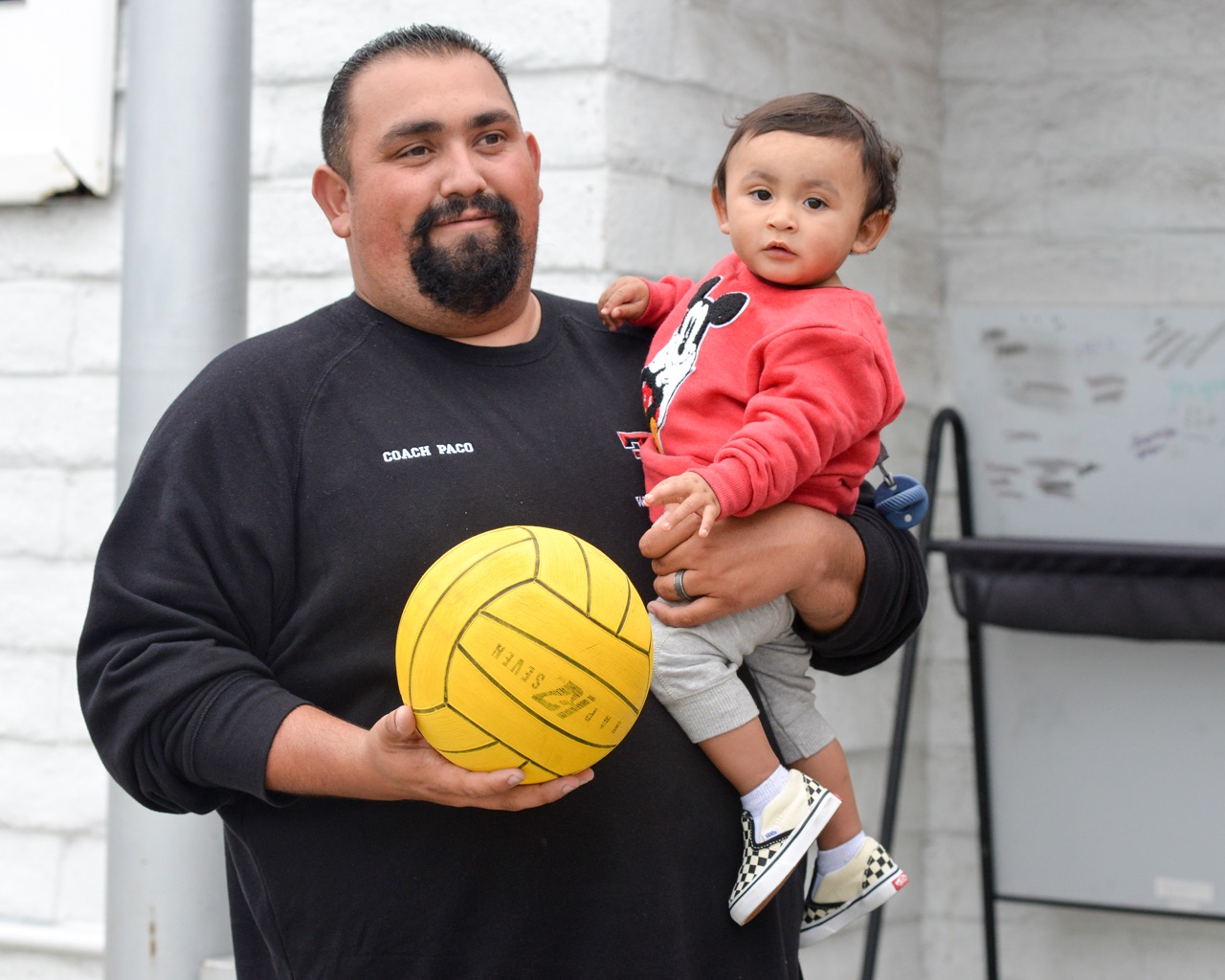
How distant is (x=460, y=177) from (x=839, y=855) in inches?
41.5

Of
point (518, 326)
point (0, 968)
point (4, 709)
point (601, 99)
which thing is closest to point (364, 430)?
point (518, 326)

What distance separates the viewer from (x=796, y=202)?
1838 mm

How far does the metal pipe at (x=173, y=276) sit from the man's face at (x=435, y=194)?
12.6 inches

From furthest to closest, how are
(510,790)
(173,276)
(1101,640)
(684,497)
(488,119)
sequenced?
(1101,640) < (173,276) < (488,119) < (684,497) < (510,790)

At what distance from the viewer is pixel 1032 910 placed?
3.54 m

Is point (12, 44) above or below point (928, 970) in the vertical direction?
above

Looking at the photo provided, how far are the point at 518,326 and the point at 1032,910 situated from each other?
2.32 meters

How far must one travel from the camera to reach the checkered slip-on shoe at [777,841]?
178cm

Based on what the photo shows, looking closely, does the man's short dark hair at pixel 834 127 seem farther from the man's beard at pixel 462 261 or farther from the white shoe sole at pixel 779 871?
the white shoe sole at pixel 779 871

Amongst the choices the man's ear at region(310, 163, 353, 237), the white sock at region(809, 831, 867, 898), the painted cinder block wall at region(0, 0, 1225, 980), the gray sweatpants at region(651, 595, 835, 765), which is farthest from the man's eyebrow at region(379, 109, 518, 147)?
the white sock at region(809, 831, 867, 898)

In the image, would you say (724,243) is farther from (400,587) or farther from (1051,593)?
(400,587)

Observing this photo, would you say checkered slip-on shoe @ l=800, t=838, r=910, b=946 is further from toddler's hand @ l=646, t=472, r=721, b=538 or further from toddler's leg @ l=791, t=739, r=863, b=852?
toddler's hand @ l=646, t=472, r=721, b=538

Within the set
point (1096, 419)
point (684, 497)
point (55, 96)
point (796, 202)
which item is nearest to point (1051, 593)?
point (1096, 419)

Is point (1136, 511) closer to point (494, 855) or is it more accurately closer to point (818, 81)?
point (818, 81)
